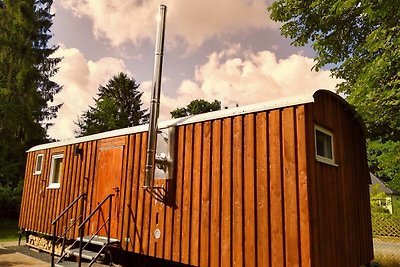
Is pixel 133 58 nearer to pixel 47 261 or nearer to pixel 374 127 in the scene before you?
pixel 47 261

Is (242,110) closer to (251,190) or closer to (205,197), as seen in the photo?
(251,190)

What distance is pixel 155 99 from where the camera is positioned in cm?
616

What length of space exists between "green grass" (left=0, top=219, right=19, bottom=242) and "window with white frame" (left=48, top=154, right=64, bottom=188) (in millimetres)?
4533

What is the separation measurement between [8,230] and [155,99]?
11.8 m

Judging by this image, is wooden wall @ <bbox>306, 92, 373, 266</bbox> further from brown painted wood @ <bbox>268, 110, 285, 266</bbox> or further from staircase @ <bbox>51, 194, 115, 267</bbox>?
staircase @ <bbox>51, 194, 115, 267</bbox>

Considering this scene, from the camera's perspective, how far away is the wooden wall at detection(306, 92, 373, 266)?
4.30 meters

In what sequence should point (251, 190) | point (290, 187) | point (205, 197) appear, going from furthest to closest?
point (205, 197)
point (251, 190)
point (290, 187)

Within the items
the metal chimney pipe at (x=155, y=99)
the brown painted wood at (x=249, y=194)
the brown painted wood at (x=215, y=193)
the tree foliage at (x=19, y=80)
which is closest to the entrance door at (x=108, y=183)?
the metal chimney pipe at (x=155, y=99)

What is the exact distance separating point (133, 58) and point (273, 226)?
5582 mm

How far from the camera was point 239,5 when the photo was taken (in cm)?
769

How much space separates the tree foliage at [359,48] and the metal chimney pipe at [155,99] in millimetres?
3630

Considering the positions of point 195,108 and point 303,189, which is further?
point 195,108

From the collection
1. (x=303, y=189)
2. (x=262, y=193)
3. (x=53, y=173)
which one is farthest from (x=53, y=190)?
(x=303, y=189)

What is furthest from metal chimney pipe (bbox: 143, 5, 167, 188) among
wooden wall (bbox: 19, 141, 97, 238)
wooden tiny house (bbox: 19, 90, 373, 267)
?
wooden wall (bbox: 19, 141, 97, 238)
